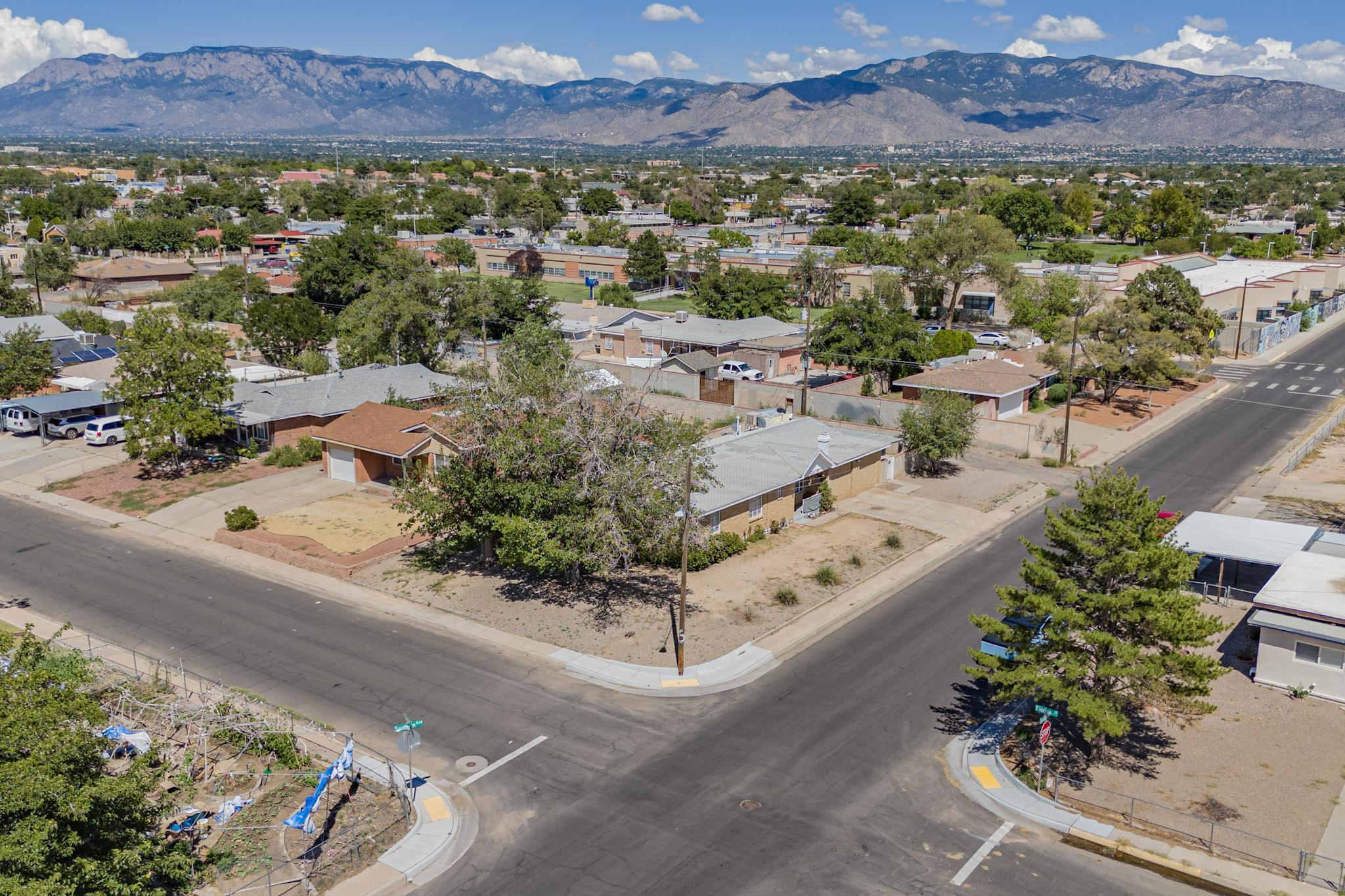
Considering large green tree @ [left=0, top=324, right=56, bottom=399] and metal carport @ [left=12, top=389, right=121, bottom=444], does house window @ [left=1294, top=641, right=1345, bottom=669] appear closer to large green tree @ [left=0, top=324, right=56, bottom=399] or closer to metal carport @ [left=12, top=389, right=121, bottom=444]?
metal carport @ [left=12, top=389, right=121, bottom=444]

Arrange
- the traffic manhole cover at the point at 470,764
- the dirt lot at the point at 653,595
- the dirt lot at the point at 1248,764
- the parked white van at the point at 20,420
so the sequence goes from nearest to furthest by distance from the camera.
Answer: the dirt lot at the point at 1248,764, the traffic manhole cover at the point at 470,764, the dirt lot at the point at 653,595, the parked white van at the point at 20,420

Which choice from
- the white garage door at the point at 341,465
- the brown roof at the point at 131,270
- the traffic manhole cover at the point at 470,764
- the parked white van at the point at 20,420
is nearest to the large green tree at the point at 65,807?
the traffic manhole cover at the point at 470,764

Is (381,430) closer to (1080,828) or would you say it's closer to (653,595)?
(653,595)

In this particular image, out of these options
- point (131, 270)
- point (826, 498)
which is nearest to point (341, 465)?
point (826, 498)

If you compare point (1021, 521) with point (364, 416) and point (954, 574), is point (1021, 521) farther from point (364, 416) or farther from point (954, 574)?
point (364, 416)

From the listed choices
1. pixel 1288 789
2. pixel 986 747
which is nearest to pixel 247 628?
pixel 986 747

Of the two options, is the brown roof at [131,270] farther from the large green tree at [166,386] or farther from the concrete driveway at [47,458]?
the large green tree at [166,386]

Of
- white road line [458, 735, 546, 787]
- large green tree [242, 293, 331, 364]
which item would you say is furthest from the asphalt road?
large green tree [242, 293, 331, 364]
